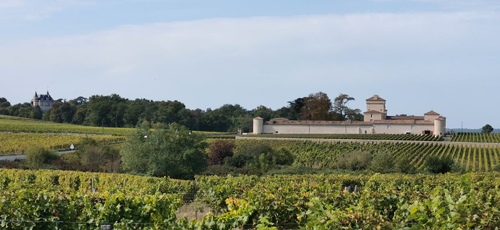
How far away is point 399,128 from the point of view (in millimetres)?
70500

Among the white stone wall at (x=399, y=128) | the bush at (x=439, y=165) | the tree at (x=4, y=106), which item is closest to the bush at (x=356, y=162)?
the bush at (x=439, y=165)

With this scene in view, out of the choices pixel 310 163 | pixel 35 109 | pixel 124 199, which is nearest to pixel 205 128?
pixel 35 109

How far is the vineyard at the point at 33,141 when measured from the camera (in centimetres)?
5056

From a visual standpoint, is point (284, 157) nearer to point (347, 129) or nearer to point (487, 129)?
point (347, 129)

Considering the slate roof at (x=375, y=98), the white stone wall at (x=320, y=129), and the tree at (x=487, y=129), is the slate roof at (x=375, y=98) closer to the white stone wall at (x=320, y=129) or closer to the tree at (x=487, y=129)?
the white stone wall at (x=320, y=129)

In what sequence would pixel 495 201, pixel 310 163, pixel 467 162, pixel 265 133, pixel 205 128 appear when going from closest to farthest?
1. pixel 495 201
2. pixel 467 162
3. pixel 310 163
4. pixel 265 133
5. pixel 205 128

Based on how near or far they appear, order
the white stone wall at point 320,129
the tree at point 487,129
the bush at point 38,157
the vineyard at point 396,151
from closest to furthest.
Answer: the bush at point 38,157 → the vineyard at point 396,151 → the white stone wall at point 320,129 → the tree at point 487,129

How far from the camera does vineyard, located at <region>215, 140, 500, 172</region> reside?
43.1 metres

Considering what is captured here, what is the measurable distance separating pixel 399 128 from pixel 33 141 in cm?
4725

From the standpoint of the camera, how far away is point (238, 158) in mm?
43500

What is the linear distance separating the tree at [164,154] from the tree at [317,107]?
55.3 m

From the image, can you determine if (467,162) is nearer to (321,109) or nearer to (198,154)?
(198,154)

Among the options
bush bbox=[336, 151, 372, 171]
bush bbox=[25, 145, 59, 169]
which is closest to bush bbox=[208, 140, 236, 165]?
bush bbox=[336, 151, 372, 171]

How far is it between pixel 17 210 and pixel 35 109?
113978mm
